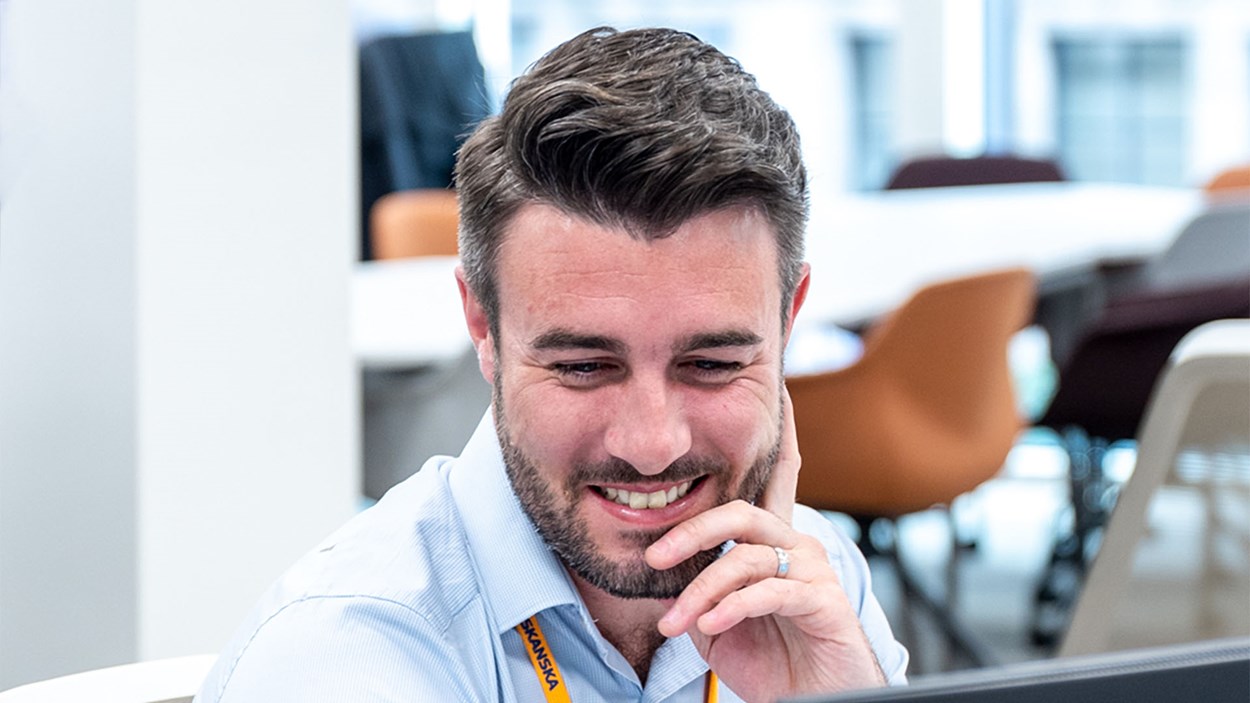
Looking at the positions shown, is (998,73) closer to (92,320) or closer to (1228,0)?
(1228,0)

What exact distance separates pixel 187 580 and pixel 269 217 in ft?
1.52

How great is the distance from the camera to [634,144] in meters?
1.28

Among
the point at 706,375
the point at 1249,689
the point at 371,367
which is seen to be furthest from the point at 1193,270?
the point at 1249,689

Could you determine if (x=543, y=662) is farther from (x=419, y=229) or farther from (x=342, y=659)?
(x=419, y=229)

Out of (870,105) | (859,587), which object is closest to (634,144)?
(859,587)

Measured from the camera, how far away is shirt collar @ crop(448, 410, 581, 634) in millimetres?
1274

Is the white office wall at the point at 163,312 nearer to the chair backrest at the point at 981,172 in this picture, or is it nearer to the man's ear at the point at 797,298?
the man's ear at the point at 797,298

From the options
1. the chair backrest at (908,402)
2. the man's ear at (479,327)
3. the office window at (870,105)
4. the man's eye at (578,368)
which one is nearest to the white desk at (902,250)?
the chair backrest at (908,402)

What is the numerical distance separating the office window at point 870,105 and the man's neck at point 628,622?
281 inches

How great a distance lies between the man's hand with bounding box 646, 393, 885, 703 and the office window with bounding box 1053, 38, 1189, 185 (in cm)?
668

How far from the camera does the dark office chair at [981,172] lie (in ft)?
21.5

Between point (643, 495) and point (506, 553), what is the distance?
0.37 ft

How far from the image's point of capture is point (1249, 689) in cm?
68

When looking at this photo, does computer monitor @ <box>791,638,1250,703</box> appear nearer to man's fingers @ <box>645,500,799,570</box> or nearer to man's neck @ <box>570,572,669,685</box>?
man's fingers @ <box>645,500,799,570</box>
